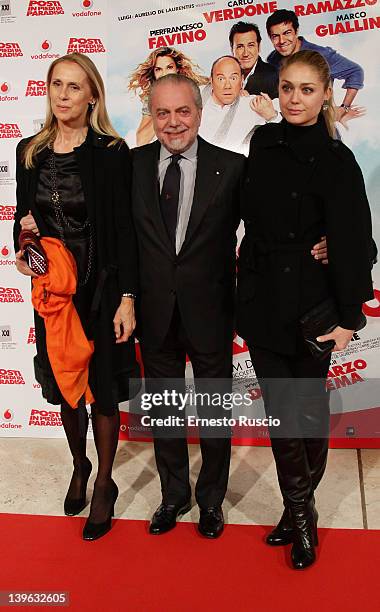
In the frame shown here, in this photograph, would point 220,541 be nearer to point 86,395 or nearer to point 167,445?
point 167,445

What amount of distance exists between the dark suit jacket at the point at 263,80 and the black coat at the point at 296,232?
1.12m

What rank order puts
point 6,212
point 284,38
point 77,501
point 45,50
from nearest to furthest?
point 77,501, point 284,38, point 45,50, point 6,212

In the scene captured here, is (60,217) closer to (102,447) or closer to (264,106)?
(102,447)

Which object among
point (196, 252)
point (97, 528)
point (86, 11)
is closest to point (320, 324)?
point (196, 252)

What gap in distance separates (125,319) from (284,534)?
3.45 ft

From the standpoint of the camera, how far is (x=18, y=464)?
3.85 metres

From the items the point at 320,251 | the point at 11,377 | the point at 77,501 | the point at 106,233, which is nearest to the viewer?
the point at 320,251

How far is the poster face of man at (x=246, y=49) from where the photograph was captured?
11.9 ft

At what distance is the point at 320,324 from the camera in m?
2.55

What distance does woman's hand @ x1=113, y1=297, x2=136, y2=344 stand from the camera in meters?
2.87

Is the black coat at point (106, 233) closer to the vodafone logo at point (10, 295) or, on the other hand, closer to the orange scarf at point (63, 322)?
the orange scarf at point (63, 322)

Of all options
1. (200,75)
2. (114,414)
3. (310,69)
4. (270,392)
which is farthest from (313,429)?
(200,75)

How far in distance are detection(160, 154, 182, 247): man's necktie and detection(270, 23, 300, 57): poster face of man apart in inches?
45.3

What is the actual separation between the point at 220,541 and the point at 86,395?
79 cm
